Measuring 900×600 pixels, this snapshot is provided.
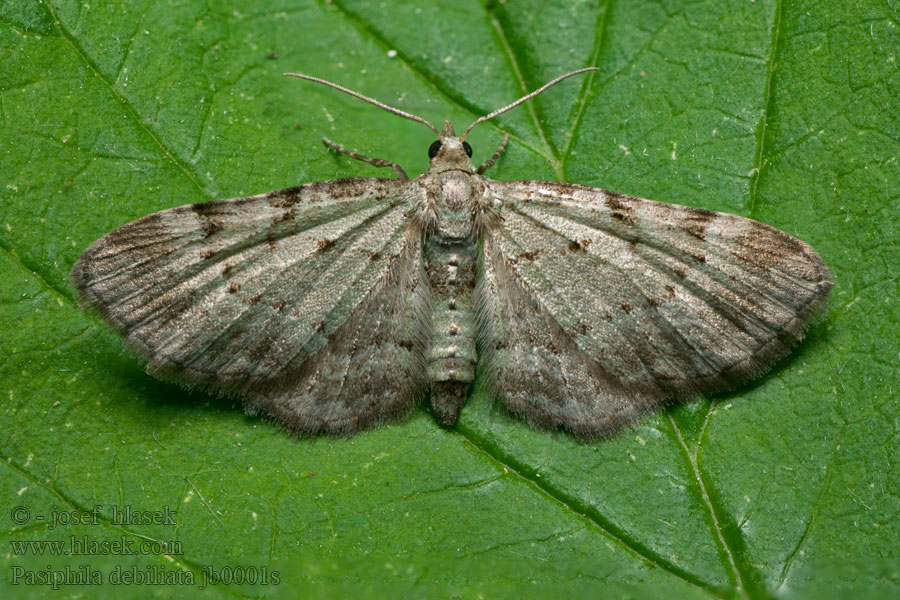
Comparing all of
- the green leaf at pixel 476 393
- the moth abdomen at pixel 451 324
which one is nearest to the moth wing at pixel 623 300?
the moth abdomen at pixel 451 324

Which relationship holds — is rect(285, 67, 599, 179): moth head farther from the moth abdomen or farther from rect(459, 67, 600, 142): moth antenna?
the moth abdomen

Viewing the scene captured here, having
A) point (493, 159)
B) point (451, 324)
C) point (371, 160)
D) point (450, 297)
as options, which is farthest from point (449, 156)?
point (451, 324)

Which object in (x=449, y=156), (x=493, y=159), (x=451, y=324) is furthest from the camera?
(x=493, y=159)

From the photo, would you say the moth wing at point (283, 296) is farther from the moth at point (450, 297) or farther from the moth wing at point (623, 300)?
the moth wing at point (623, 300)

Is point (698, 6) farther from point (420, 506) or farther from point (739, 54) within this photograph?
point (420, 506)

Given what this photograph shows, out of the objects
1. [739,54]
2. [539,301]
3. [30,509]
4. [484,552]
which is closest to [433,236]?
[539,301]

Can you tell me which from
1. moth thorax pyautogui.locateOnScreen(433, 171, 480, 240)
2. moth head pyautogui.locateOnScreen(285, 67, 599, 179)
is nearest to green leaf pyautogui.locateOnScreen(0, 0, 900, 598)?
moth head pyautogui.locateOnScreen(285, 67, 599, 179)

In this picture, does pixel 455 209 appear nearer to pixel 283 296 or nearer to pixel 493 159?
pixel 493 159
